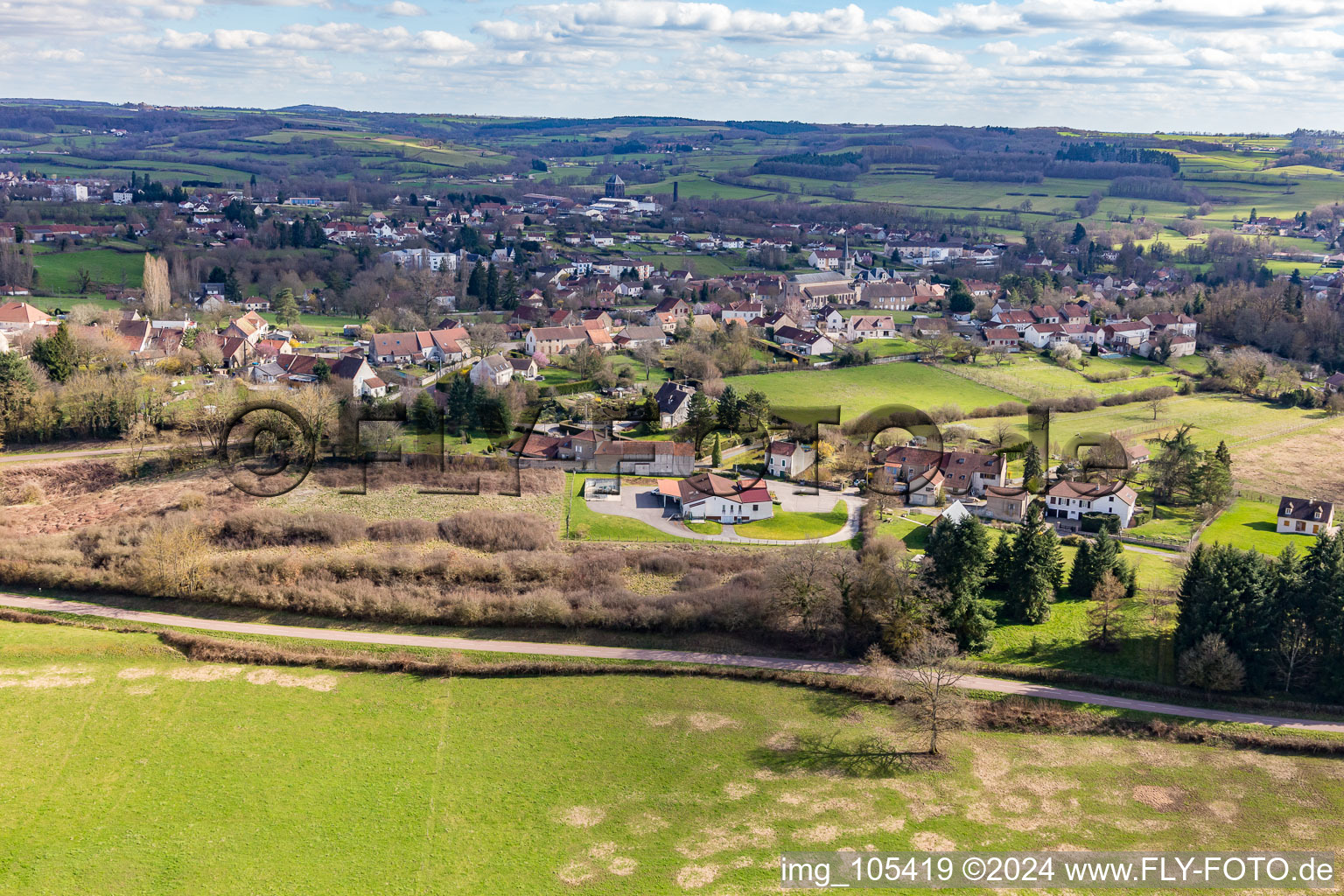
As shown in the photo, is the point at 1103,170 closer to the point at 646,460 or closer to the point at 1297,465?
the point at 1297,465

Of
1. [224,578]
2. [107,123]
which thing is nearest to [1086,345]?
[224,578]

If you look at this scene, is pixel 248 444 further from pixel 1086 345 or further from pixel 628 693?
pixel 1086 345

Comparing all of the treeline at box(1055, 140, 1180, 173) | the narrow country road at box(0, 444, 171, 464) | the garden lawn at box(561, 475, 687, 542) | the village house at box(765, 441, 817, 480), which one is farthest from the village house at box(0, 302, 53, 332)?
the treeline at box(1055, 140, 1180, 173)

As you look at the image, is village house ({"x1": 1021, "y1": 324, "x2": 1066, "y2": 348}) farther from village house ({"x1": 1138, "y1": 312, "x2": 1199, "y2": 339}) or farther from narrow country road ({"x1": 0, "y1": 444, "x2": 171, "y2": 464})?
narrow country road ({"x1": 0, "y1": 444, "x2": 171, "y2": 464})

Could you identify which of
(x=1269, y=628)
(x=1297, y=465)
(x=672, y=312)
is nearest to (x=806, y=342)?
(x=672, y=312)

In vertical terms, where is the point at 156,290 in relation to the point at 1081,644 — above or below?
above

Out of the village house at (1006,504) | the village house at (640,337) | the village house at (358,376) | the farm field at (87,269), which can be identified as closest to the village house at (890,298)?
the village house at (640,337)
